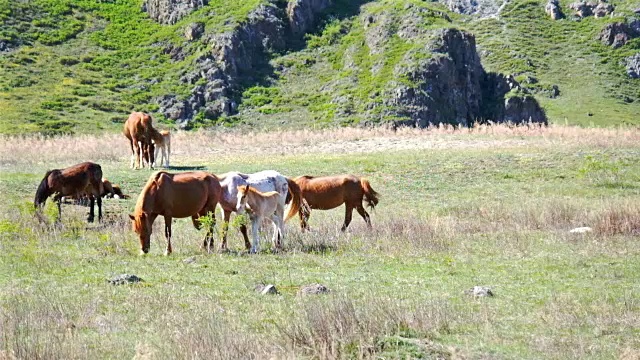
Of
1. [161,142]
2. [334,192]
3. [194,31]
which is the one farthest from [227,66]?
[334,192]

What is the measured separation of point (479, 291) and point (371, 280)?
1966 mm

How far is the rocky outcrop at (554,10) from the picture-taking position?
320 feet

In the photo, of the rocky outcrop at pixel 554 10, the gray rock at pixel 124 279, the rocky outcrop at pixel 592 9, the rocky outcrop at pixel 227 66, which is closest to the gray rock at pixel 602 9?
the rocky outcrop at pixel 592 9

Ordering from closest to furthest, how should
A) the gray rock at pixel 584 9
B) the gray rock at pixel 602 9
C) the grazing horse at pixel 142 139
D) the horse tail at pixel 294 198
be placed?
the horse tail at pixel 294 198
the grazing horse at pixel 142 139
the gray rock at pixel 602 9
the gray rock at pixel 584 9

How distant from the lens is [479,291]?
11.8 metres

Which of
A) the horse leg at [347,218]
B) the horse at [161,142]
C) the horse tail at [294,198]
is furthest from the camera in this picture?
the horse at [161,142]

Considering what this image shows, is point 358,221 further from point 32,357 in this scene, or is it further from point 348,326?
point 32,357

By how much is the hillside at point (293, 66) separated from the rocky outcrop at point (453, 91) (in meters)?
0.13

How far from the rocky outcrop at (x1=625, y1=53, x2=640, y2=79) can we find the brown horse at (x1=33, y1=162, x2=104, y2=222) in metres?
75.0

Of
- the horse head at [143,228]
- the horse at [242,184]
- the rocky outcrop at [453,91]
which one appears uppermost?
the rocky outcrop at [453,91]

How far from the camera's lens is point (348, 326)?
8984 millimetres

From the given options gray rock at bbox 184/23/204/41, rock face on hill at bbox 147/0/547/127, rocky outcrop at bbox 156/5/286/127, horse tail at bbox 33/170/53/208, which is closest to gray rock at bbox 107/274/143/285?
horse tail at bbox 33/170/53/208

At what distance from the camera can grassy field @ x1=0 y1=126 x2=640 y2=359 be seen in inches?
347

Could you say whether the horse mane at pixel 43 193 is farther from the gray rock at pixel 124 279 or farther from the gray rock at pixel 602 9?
the gray rock at pixel 602 9
